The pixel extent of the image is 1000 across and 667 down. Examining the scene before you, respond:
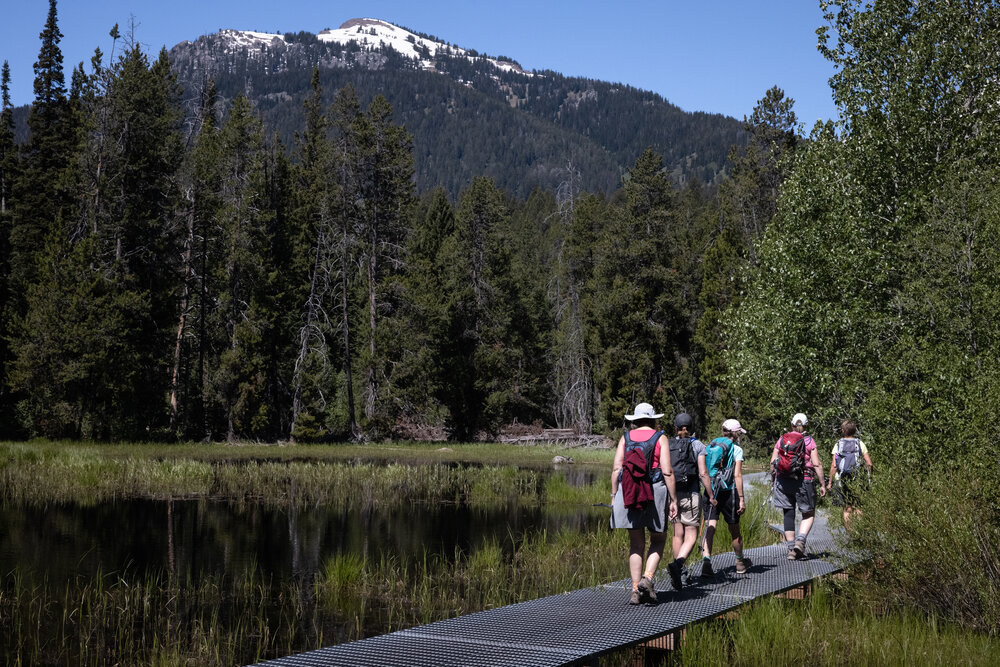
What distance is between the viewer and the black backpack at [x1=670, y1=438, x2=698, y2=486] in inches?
431

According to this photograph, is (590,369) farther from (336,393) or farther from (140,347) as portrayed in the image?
(140,347)

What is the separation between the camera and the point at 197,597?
13445 millimetres

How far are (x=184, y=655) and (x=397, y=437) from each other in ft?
144

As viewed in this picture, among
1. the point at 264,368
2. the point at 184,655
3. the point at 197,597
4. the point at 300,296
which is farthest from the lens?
the point at 300,296

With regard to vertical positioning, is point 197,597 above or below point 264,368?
below

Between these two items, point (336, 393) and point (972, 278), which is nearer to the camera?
point (972, 278)

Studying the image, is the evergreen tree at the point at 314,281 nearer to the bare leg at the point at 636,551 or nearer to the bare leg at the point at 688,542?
the bare leg at the point at 688,542

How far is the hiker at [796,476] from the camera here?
13312mm

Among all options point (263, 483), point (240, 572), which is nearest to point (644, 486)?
point (240, 572)

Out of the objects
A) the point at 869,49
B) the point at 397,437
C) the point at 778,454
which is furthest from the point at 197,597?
the point at 397,437

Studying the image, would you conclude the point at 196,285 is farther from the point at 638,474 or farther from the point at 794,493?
the point at 638,474

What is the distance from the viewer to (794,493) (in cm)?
1365

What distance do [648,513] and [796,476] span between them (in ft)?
14.9

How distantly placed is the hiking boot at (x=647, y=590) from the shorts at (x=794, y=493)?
4236mm
